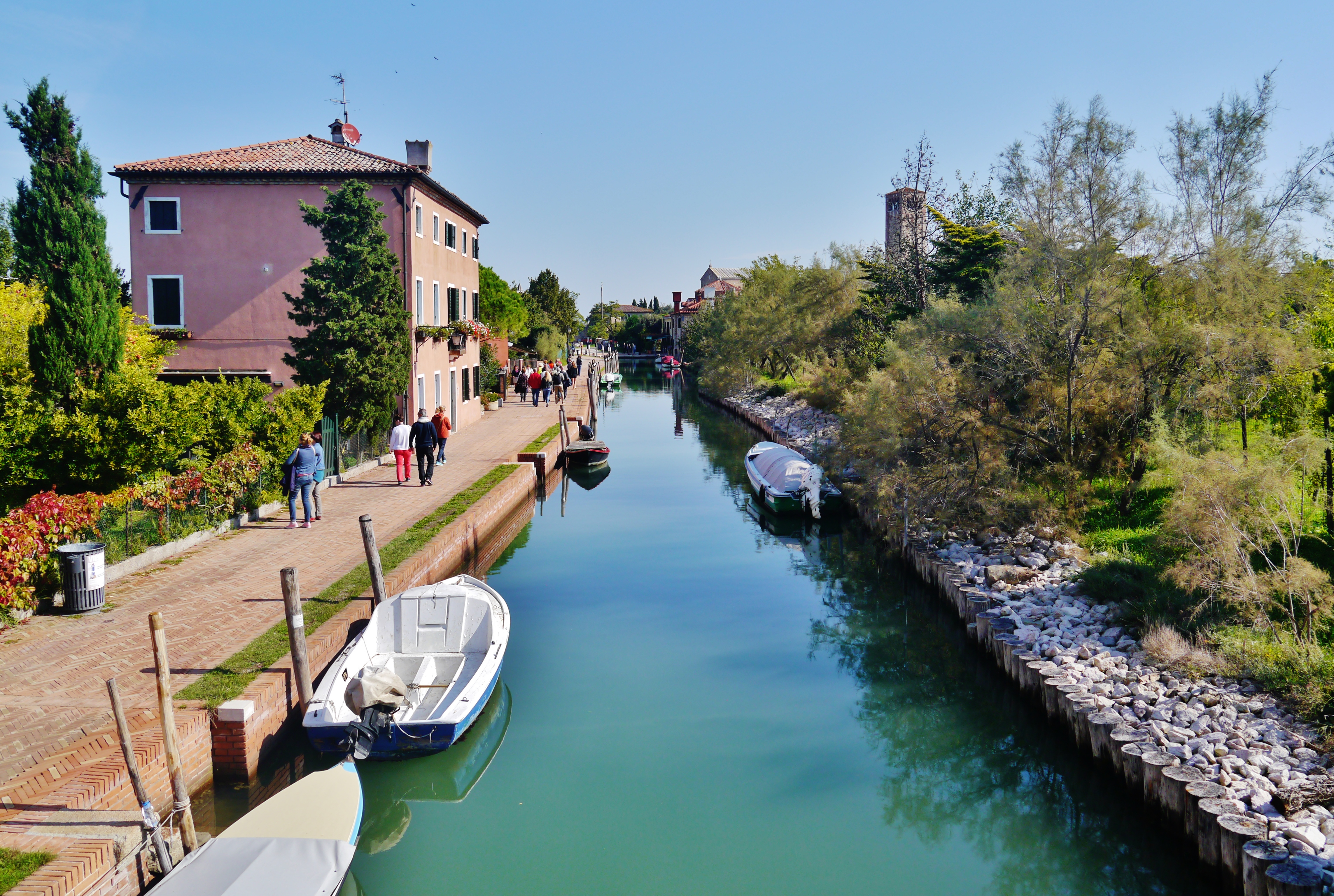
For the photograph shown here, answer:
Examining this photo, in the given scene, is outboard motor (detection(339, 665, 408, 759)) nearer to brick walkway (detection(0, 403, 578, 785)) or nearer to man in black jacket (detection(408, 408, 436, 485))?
brick walkway (detection(0, 403, 578, 785))

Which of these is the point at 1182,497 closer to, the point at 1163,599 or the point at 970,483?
the point at 1163,599

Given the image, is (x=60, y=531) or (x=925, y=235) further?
(x=925, y=235)

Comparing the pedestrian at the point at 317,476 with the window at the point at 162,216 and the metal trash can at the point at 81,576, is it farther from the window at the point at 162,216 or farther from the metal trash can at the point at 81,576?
the window at the point at 162,216

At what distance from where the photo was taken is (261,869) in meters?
6.82

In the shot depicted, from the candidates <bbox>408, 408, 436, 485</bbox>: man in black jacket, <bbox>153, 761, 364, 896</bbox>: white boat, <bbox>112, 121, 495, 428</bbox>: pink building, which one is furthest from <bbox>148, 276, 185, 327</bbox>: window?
<bbox>153, 761, 364, 896</bbox>: white boat

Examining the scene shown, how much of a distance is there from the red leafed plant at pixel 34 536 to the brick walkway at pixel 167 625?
46 centimetres

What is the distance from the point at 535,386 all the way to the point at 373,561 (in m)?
31.3

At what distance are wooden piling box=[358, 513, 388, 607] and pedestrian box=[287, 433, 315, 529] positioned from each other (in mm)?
4787

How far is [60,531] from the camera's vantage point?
36.9 ft

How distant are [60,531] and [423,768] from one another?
5.73 metres

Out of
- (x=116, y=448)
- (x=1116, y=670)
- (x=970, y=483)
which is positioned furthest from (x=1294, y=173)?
(x=116, y=448)

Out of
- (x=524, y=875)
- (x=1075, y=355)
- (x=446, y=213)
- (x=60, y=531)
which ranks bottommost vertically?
(x=524, y=875)

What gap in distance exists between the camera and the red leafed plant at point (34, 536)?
33.7 ft

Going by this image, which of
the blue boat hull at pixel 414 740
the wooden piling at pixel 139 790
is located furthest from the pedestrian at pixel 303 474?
the wooden piling at pixel 139 790
